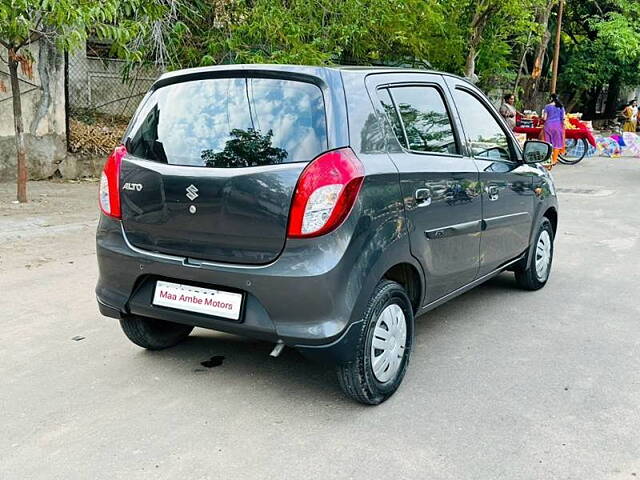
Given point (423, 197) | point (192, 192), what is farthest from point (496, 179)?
point (192, 192)

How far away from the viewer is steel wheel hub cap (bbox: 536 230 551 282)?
18.9 feet

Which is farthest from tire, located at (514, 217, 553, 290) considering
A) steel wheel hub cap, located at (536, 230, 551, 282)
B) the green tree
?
the green tree

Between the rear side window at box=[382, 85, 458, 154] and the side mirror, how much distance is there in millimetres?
1211

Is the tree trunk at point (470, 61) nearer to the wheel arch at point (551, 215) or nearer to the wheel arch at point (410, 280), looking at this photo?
the wheel arch at point (551, 215)

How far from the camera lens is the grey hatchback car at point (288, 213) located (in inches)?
125

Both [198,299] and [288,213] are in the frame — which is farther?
[198,299]

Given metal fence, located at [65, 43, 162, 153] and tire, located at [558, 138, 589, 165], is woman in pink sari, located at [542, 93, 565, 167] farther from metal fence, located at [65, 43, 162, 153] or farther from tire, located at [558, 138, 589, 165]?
metal fence, located at [65, 43, 162, 153]

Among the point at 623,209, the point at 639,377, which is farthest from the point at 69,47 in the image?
the point at 623,209

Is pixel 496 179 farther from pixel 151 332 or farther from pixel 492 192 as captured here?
pixel 151 332

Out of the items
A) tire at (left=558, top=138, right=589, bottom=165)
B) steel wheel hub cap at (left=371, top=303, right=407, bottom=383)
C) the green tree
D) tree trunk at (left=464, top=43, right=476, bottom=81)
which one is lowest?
tire at (left=558, top=138, right=589, bottom=165)

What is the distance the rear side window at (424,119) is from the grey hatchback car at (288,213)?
0.01 metres

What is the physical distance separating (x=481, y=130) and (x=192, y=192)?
7.59 ft

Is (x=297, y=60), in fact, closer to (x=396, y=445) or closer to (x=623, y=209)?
(x=623, y=209)

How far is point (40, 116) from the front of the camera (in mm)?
11102
